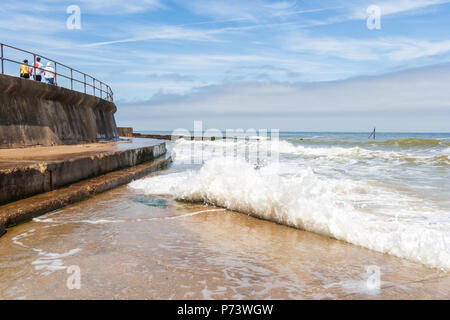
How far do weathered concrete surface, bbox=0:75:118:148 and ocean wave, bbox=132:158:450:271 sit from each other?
15.4ft

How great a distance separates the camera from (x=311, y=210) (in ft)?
14.2

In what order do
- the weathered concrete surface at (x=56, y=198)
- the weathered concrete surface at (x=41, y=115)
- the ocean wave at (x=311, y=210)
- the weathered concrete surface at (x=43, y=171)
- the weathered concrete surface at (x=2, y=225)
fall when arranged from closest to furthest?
the ocean wave at (x=311, y=210)
the weathered concrete surface at (x=2, y=225)
the weathered concrete surface at (x=56, y=198)
the weathered concrete surface at (x=43, y=171)
the weathered concrete surface at (x=41, y=115)

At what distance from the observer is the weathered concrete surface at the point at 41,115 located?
8648 mm

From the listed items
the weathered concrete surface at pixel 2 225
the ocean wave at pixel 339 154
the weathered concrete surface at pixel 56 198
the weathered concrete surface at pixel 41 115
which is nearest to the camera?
the weathered concrete surface at pixel 2 225

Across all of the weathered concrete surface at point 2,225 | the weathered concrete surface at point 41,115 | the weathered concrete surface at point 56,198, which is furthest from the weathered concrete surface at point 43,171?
the weathered concrete surface at point 41,115

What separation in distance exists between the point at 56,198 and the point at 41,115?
620 cm

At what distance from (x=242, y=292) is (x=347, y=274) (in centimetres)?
97

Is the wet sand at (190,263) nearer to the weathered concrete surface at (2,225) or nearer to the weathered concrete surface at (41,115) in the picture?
the weathered concrete surface at (2,225)

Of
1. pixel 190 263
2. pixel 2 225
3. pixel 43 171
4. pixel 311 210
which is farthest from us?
pixel 43 171

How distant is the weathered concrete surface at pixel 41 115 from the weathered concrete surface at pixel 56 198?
128 inches

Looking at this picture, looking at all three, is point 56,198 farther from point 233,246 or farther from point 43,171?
point 233,246

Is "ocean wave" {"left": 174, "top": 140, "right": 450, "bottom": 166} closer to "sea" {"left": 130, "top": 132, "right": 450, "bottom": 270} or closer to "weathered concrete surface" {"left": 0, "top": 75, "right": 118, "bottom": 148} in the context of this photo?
"weathered concrete surface" {"left": 0, "top": 75, "right": 118, "bottom": 148}

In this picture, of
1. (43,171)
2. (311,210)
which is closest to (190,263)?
(311,210)

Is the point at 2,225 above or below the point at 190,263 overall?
above
